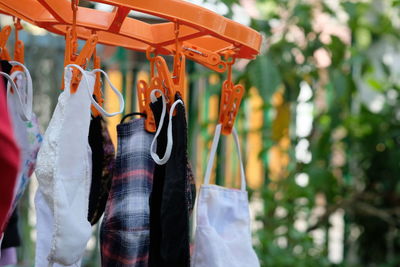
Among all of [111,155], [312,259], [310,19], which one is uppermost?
[310,19]

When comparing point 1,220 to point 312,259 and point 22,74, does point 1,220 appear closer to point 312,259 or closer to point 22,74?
point 22,74

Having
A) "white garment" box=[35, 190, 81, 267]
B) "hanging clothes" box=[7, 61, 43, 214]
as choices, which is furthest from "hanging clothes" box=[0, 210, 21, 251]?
"white garment" box=[35, 190, 81, 267]

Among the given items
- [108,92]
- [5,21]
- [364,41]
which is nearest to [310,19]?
[364,41]

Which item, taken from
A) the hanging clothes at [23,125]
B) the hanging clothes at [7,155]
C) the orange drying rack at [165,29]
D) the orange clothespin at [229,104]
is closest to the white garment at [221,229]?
the orange clothespin at [229,104]

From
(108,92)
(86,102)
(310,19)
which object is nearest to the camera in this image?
(86,102)

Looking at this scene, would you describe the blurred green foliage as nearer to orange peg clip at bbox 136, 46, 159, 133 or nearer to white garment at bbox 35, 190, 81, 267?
orange peg clip at bbox 136, 46, 159, 133

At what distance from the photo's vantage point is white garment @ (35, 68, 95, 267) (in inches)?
32.7

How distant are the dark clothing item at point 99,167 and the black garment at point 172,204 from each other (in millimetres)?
150

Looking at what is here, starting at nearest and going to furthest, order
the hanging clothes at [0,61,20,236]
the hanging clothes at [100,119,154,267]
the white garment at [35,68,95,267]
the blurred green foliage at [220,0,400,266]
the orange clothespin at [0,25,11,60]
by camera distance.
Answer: the hanging clothes at [0,61,20,236] < the white garment at [35,68,95,267] < the hanging clothes at [100,119,154,267] < the orange clothespin at [0,25,11,60] < the blurred green foliage at [220,0,400,266]

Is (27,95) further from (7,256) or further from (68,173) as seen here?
(7,256)

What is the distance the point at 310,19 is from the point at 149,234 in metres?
1.73

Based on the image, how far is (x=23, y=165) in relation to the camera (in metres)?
1.09

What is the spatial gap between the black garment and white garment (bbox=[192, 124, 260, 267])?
67 millimetres

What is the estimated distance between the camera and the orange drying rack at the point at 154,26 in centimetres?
90
